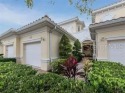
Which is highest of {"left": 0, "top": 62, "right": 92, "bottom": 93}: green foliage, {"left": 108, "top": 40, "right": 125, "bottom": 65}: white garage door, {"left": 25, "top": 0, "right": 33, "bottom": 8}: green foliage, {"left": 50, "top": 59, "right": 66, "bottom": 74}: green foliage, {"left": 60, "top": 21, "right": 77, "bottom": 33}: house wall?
{"left": 60, "top": 21, "right": 77, "bottom": 33}: house wall

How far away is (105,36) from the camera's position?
14148mm

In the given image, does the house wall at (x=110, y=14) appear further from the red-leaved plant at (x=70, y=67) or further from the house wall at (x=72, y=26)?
the red-leaved plant at (x=70, y=67)

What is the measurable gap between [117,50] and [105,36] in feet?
5.15

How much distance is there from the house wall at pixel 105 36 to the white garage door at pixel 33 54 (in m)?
6.57

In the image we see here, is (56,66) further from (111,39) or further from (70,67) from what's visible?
(70,67)

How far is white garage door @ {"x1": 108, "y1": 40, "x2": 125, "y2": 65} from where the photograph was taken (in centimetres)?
1301

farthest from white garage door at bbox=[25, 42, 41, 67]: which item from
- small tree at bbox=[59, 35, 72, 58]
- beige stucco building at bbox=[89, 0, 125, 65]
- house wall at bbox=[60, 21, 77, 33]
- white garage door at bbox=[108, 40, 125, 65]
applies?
house wall at bbox=[60, 21, 77, 33]

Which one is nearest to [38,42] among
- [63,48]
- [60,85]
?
[63,48]

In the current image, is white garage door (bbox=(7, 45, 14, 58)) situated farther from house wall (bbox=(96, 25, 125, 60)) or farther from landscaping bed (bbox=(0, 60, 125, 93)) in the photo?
landscaping bed (bbox=(0, 60, 125, 93))

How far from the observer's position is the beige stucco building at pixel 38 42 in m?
16.6

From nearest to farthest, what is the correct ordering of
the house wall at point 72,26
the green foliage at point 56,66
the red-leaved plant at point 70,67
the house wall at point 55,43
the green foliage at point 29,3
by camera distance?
1. the green foliage at point 29,3
2. the red-leaved plant at point 70,67
3. the green foliage at point 56,66
4. the house wall at point 55,43
5. the house wall at point 72,26

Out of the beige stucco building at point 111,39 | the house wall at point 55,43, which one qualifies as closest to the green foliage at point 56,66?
the house wall at point 55,43

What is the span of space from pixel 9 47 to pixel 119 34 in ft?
63.1

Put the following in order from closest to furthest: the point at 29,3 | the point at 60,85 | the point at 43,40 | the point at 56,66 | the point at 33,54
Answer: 1. the point at 60,85
2. the point at 29,3
3. the point at 56,66
4. the point at 43,40
5. the point at 33,54
